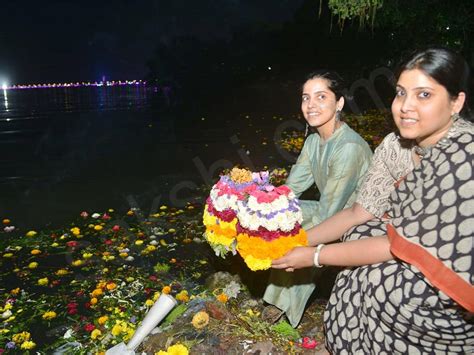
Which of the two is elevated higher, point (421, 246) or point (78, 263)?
point (421, 246)

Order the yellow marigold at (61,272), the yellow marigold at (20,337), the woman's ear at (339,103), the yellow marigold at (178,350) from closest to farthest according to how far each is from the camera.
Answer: the yellow marigold at (178,350), the woman's ear at (339,103), the yellow marigold at (20,337), the yellow marigold at (61,272)

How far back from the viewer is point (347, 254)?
2652 millimetres

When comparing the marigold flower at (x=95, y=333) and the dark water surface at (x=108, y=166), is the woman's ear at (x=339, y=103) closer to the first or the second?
the marigold flower at (x=95, y=333)

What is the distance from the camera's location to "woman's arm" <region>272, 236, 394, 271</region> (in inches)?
98.5

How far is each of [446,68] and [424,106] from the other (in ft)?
0.76

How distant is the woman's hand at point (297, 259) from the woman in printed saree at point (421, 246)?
14mm

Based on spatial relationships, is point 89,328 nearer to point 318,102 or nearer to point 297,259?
point 297,259

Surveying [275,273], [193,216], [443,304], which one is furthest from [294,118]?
[443,304]

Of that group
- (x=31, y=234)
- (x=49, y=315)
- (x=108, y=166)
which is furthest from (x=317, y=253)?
(x=108, y=166)

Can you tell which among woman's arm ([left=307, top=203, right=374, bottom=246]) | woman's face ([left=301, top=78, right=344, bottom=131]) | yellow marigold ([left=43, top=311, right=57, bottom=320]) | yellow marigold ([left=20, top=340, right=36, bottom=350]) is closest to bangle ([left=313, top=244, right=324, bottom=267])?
woman's arm ([left=307, top=203, right=374, bottom=246])

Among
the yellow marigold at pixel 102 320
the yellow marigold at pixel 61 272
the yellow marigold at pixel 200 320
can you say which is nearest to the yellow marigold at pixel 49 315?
the yellow marigold at pixel 102 320

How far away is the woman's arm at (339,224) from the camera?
3.22 metres

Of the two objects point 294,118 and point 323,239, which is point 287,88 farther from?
point 323,239

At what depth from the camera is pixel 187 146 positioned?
16.8 metres
